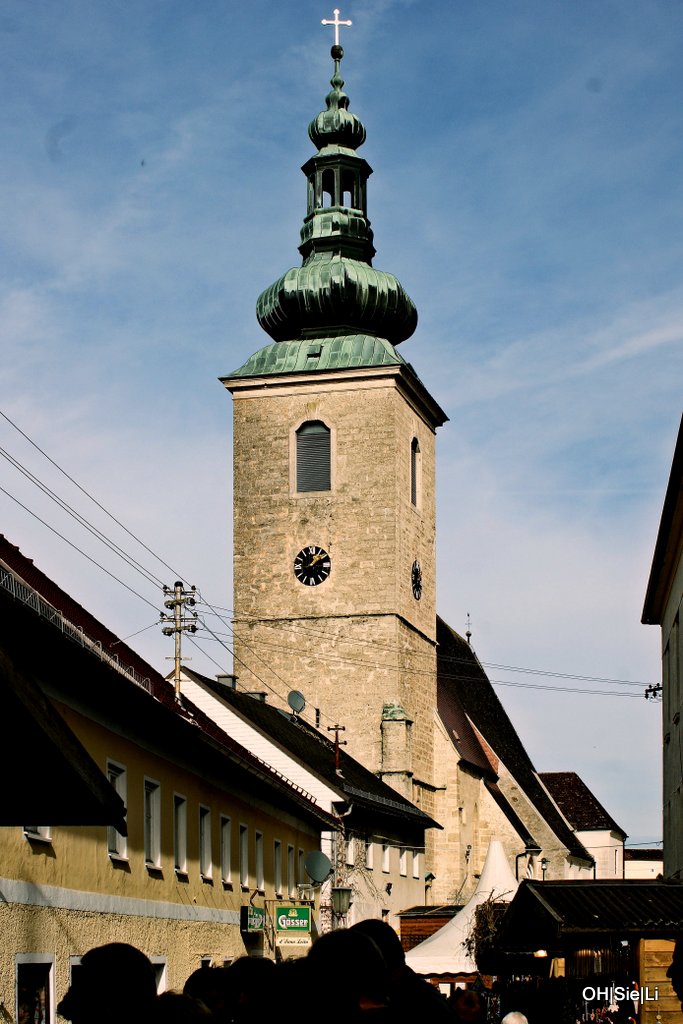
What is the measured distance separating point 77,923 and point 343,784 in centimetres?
2772

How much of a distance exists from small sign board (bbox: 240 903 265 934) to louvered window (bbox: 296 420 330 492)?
110ft

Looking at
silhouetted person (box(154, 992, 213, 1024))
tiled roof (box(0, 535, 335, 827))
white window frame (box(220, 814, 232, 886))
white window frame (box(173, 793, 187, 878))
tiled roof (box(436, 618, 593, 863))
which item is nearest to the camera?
silhouetted person (box(154, 992, 213, 1024))

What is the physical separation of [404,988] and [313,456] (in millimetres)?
56220

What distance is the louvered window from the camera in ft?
202

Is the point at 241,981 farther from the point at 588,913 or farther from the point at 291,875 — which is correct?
the point at 291,875

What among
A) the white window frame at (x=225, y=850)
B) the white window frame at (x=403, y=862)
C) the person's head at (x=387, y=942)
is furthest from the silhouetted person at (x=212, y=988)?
the white window frame at (x=403, y=862)

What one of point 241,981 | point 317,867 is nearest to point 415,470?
point 317,867

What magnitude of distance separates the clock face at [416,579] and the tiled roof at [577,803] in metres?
38.0

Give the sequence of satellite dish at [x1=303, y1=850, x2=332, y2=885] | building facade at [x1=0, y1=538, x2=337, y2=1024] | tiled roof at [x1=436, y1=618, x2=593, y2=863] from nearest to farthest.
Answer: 1. building facade at [x1=0, y1=538, x2=337, y2=1024]
2. satellite dish at [x1=303, y1=850, x2=332, y2=885]
3. tiled roof at [x1=436, y1=618, x2=593, y2=863]

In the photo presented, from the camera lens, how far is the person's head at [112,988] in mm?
4855

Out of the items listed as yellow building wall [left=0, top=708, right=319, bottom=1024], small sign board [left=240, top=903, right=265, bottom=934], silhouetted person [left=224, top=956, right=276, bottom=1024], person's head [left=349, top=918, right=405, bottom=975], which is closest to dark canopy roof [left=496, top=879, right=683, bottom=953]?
yellow building wall [left=0, top=708, right=319, bottom=1024]

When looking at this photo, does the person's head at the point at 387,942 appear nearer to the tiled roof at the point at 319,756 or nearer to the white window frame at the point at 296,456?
the tiled roof at the point at 319,756

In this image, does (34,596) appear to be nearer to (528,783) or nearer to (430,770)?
(430,770)

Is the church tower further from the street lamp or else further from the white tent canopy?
the white tent canopy
